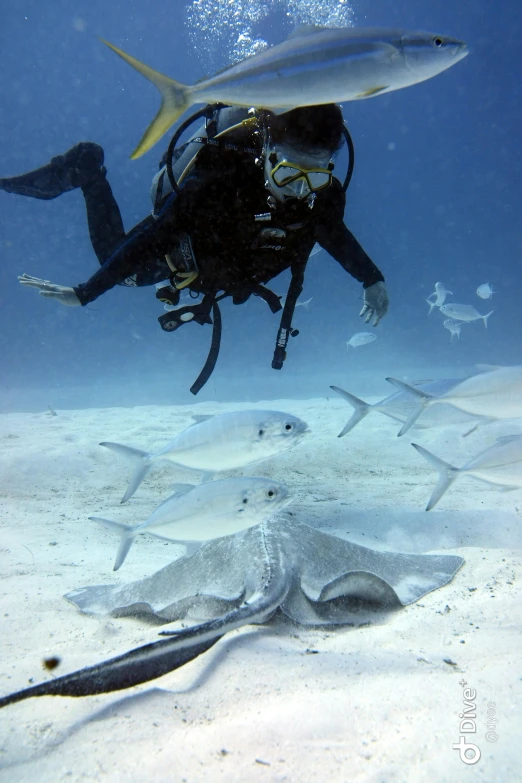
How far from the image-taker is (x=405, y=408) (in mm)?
4914

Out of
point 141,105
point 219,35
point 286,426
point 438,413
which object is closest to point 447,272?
point 219,35

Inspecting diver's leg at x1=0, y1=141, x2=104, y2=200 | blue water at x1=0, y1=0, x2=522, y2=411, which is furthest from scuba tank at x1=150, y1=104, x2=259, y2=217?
blue water at x1=0, y1=0, x2=522, y2=411

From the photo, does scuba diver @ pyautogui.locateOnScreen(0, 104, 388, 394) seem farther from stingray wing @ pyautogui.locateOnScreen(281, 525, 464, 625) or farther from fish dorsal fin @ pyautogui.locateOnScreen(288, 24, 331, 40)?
stingray wing @ pyautogui.locateOnScreen(281, 525, 464, 625)

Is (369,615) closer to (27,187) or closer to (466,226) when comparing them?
(27,187)

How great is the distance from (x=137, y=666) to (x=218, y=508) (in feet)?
3.34

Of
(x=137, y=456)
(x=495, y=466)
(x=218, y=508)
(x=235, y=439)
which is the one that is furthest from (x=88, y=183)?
(x=495, y=466)

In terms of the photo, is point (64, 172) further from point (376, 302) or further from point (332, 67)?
point (332, 67)

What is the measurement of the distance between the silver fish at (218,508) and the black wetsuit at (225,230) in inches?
106

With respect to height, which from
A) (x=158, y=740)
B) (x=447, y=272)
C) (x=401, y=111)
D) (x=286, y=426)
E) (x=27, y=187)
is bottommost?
(x=158, y=740)

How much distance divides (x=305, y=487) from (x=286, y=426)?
3.27 m

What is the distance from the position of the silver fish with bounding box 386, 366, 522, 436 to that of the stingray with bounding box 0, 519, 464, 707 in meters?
1.28

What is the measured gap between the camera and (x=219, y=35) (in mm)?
33281

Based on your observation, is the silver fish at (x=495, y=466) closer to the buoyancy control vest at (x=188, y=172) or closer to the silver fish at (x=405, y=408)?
the silver fish at (x=405, y=408)

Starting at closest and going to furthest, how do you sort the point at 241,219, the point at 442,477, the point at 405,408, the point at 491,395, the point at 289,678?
1. the point at 289,678
2. the point at 442,477
3. the point at 491,395
4. the point at 241,219
5. the point at 405,408
